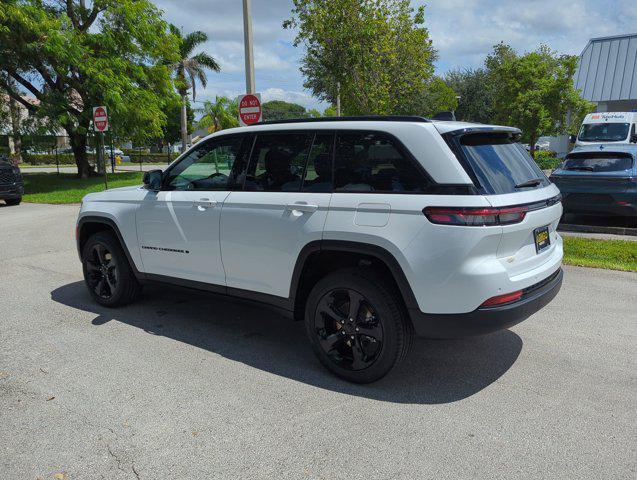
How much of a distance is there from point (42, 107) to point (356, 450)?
2055 centimetres

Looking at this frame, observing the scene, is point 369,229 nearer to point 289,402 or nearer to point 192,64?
point 289,402

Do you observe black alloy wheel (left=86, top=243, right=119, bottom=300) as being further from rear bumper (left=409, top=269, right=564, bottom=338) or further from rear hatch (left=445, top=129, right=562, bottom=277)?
rear hatch (left=445, top=129, right=562, bottom=277)

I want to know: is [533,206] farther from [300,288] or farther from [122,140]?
[122,140]

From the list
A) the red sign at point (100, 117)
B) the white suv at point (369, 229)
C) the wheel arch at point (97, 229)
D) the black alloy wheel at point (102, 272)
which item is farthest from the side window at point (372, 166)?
the red sign at point (100, 117)

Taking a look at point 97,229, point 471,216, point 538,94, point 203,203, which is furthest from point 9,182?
point 538,94

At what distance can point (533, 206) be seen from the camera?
344 centimetres

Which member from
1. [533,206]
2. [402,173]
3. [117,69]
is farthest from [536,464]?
[117,69]

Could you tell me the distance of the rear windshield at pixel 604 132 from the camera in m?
17.8

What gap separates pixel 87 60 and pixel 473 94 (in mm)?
35823

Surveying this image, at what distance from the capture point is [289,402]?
3.48 m

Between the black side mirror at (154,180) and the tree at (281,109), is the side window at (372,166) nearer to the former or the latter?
the black side mirror at (154,180)

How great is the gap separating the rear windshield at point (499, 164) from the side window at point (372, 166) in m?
0.35

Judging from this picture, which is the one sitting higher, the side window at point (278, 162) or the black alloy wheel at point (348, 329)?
the side window at point (278, 162)

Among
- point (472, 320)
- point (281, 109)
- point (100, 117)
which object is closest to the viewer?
point (472, 320)
